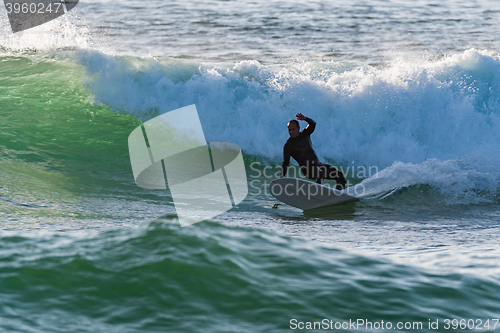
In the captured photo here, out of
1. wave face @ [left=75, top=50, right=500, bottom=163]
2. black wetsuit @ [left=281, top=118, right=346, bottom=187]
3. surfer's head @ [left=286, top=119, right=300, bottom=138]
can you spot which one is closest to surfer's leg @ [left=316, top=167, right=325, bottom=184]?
black wetsuit @ [left=281, top=118, right=346, bottom=187]

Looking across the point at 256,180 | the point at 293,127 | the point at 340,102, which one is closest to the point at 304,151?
the point at 293,127

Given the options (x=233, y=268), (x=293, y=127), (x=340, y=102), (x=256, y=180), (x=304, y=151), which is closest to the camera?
(x=233, y=268)

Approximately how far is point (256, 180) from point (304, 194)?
2.13 meters

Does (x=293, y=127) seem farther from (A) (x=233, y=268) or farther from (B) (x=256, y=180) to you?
(A) (x=233, y=268)

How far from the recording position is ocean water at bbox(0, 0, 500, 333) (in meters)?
3.47

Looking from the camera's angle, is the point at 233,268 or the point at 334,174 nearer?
the point at 233,268

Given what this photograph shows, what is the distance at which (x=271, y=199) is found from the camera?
827 centimetres

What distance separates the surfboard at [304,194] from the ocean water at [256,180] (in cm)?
21

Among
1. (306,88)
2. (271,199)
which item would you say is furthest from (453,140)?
(271,199)

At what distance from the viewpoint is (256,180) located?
948 cm

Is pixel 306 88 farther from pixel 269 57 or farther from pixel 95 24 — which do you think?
pixel 95 24

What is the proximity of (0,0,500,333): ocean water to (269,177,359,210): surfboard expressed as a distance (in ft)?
0.69

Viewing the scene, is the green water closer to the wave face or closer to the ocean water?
the ocean water

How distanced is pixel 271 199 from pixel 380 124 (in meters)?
4.57
